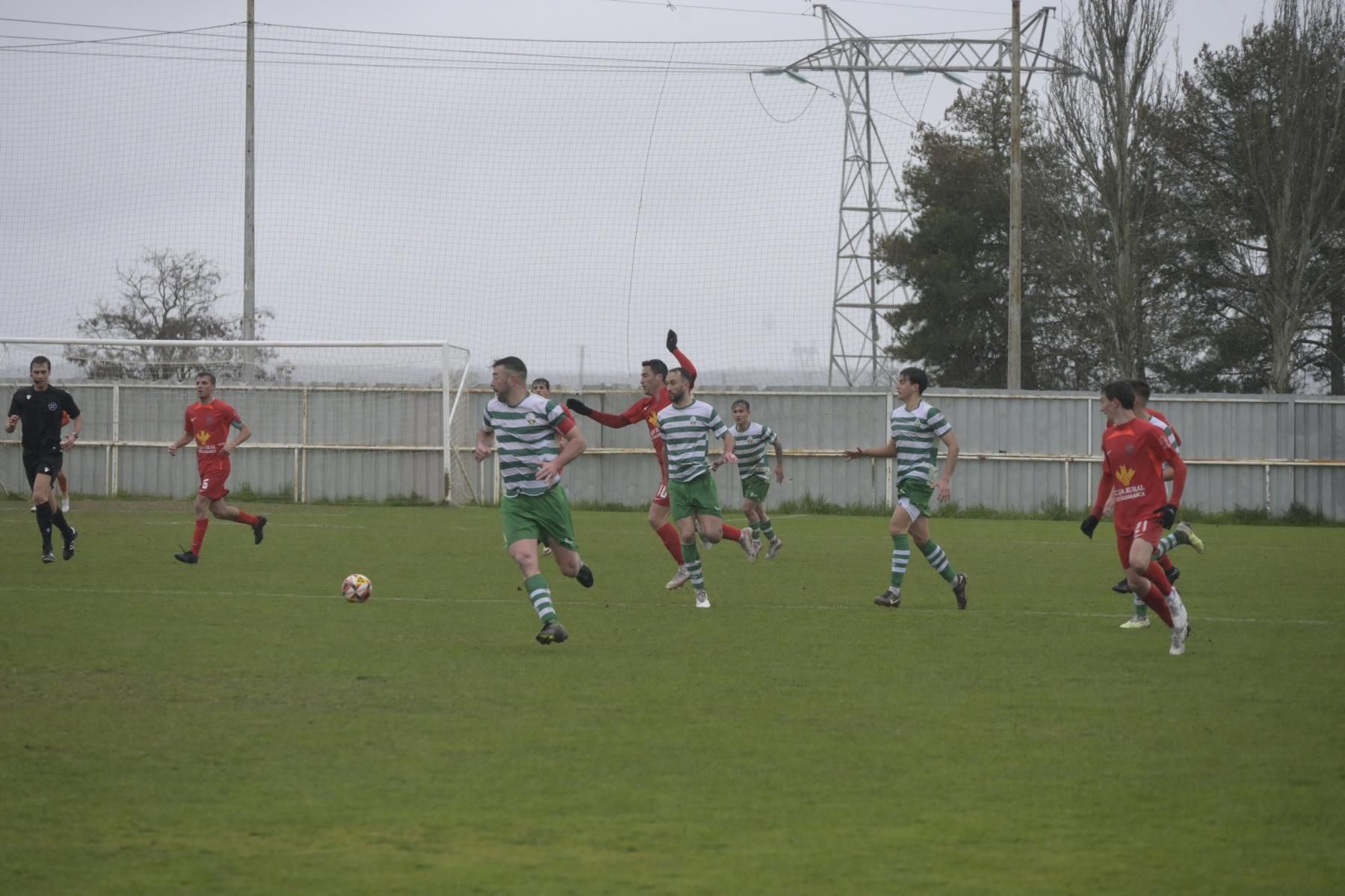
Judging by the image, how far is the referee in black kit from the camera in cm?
1817

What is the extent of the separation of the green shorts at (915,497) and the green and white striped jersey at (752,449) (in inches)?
270

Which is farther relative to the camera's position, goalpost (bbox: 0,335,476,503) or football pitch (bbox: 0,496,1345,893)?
goalpost (bbox: 0,335,476,503)

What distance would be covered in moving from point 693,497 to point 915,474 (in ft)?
6.98

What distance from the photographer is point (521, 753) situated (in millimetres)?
7621

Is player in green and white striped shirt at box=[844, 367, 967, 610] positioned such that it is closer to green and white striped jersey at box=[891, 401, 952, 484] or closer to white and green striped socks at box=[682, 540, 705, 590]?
green and white striped jersey at box=[891, 401, 952, 484]

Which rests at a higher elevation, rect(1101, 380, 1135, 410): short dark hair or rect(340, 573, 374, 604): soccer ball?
rect(1101, 380, 1135, 410): short dark hair

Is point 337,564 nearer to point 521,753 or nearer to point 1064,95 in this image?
point 521,753

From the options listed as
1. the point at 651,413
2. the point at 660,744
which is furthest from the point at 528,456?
the point at 651,413

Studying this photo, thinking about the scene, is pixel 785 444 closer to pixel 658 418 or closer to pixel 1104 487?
pixel 658 418

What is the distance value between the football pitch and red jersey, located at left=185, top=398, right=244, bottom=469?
3.18 metres

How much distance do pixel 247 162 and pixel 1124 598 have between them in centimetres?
3118

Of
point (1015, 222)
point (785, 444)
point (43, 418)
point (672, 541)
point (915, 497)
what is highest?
point (1015, 222)

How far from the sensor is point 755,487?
22.1m

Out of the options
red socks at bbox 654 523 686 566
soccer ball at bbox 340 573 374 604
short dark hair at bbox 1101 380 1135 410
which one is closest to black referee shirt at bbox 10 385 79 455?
soccer ball at bbox 340 573 374 604
